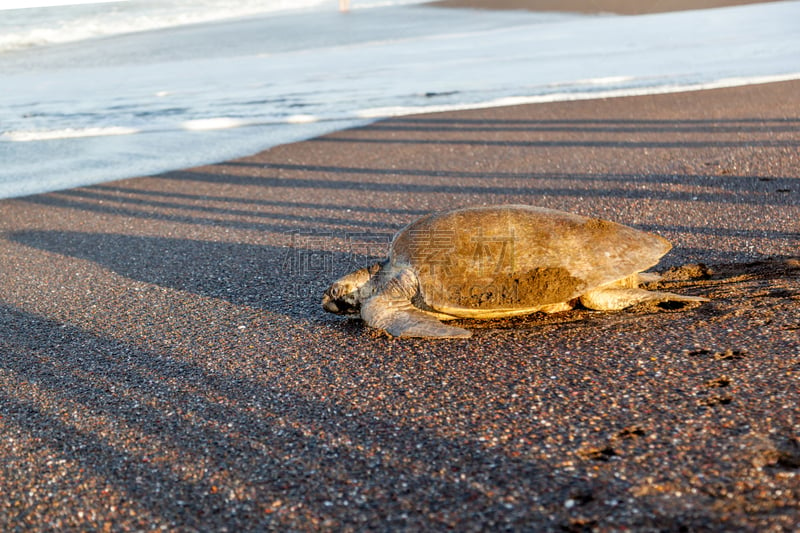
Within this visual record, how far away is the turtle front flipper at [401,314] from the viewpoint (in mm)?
3369

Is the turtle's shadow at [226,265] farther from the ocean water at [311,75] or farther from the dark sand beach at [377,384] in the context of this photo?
the ocean water at [311,75]

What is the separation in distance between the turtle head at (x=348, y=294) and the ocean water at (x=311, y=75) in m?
4.96

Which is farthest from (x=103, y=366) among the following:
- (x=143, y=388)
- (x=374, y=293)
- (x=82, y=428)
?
(x=374, y=293)

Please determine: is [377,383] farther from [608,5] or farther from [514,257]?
[608,5]

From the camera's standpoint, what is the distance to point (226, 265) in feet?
15.8

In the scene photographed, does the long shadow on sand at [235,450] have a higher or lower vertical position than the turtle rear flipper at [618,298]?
lower

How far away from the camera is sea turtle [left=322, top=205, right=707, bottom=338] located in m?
3.44

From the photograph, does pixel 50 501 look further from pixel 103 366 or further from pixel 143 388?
pixel 103 366

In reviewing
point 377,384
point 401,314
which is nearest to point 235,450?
point 377,384

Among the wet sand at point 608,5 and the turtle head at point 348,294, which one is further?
the wet sand at point 608,5

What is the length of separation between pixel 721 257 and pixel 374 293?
2089 millimetres

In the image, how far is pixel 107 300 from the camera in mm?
4340

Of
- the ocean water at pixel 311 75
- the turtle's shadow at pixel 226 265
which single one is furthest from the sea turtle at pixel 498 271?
the ocean water at pixel 311 75

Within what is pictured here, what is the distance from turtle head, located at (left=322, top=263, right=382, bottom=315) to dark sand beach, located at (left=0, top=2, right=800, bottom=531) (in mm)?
106
